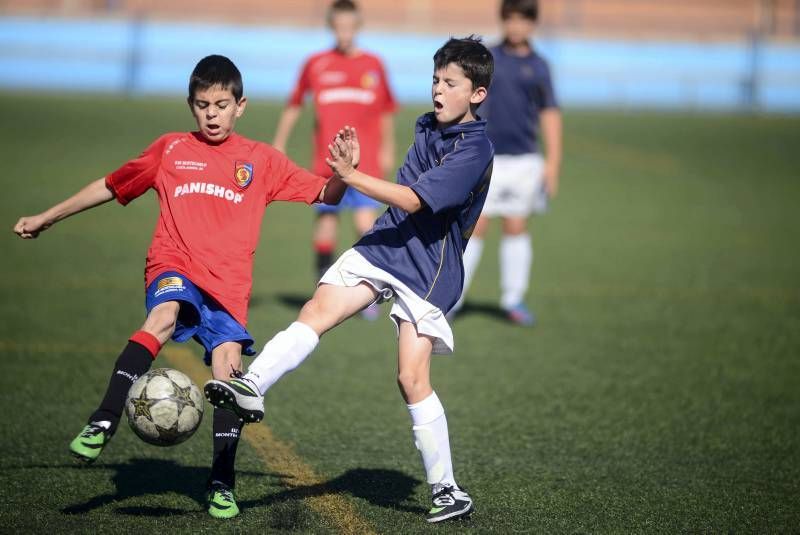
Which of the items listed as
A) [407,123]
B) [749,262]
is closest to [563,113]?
[407,123]

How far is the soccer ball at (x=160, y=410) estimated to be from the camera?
4504mm

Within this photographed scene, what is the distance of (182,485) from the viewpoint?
518cm

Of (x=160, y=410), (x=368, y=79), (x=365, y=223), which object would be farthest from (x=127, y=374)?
(x=368, y=79)

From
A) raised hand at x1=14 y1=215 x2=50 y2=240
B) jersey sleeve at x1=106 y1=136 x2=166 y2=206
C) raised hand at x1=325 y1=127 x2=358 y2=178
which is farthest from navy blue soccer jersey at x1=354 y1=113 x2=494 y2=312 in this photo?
raised hand at x1=14 y1=215 x2=50 y2=240

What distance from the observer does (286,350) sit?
14.7ft

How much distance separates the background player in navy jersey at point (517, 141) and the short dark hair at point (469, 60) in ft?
14.9

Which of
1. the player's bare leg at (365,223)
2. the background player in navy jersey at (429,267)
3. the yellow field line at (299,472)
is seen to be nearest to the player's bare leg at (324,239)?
the player's bare leg at (365,223)

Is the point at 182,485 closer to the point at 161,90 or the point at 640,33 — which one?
the point at 161,90

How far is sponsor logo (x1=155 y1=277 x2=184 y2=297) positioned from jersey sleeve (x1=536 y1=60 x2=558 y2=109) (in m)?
5.30

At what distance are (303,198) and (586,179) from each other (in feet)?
48.9

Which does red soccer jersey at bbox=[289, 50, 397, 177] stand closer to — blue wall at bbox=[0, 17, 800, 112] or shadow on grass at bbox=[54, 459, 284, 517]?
shadow on grass at bbox=[54, 459, 284, 517]

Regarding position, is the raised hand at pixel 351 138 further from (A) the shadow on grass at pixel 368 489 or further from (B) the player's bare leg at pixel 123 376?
(A) the shadow on grass at pixel 368 489

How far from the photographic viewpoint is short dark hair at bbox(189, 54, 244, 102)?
15.8 feet

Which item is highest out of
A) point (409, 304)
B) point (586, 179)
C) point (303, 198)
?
point (303, 198)
